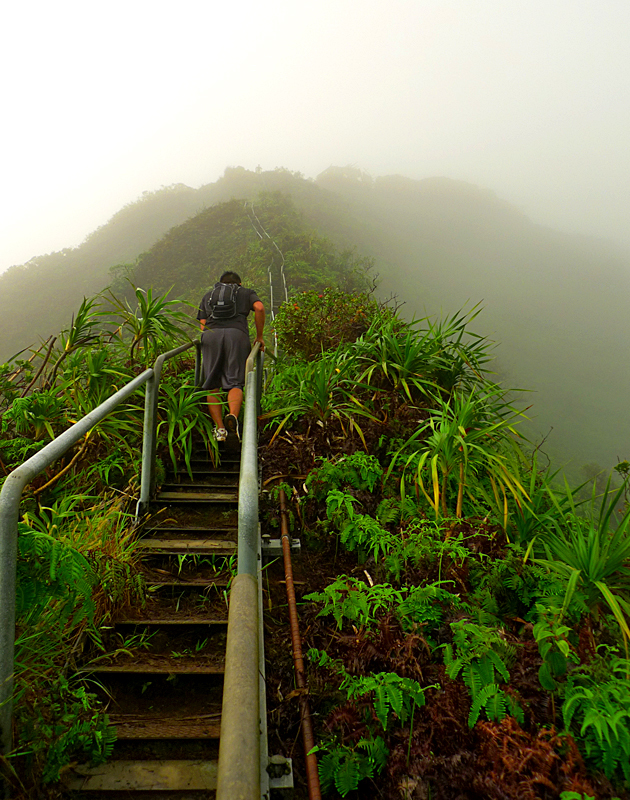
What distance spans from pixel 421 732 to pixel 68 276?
28.1 metres

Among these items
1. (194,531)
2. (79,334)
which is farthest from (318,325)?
(194,531)

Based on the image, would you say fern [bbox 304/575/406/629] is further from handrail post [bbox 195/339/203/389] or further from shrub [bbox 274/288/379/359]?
shrub [bbox 274/288/379/359]

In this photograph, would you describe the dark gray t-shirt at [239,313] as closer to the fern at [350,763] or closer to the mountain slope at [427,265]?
the fern at [350,763]

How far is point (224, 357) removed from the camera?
393 cm

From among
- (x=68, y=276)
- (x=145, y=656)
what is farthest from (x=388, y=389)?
(x=68, y=276)

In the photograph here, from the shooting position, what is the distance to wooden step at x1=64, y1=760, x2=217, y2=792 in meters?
1.25

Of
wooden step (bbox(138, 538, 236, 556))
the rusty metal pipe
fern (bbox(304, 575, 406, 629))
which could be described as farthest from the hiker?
fern (bbox(304, 575, 406, 629))

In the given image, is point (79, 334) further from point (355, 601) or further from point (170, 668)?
point (355, 601)

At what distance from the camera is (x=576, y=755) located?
1242 millimetres

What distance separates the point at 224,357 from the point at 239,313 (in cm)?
50

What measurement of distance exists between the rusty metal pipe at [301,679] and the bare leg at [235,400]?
140 centimetres

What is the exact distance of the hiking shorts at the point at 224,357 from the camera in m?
3.84

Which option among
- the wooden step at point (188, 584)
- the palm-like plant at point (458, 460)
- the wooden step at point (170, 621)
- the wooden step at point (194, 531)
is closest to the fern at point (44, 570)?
the wooden step at point (170, 621)

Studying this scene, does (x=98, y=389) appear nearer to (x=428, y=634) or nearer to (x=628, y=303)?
(x=428, y=634)
